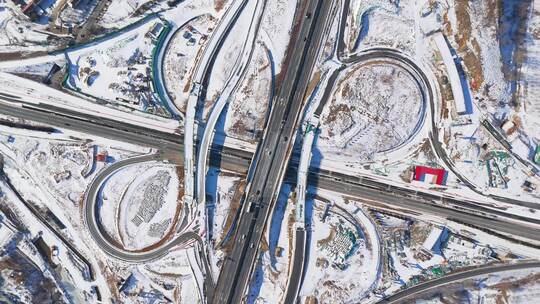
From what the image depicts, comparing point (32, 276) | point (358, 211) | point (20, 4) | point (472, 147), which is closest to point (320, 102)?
point (358, 211)

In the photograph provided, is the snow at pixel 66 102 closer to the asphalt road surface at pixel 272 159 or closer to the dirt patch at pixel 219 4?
the asphalt road surface at pixel 272 159

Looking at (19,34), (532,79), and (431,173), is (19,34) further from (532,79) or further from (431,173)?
(532,79)

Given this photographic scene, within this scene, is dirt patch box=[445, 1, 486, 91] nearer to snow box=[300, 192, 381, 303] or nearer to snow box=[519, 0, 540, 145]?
snow box=[519, 0, 540, 145]

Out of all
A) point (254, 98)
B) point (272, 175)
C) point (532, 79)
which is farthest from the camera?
point (272, 175)

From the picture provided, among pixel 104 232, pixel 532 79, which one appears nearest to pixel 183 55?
pixel 104 232

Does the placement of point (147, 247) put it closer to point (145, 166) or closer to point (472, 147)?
point (145, 166)

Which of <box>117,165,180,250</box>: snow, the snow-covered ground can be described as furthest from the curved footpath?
the snow-covered ground
